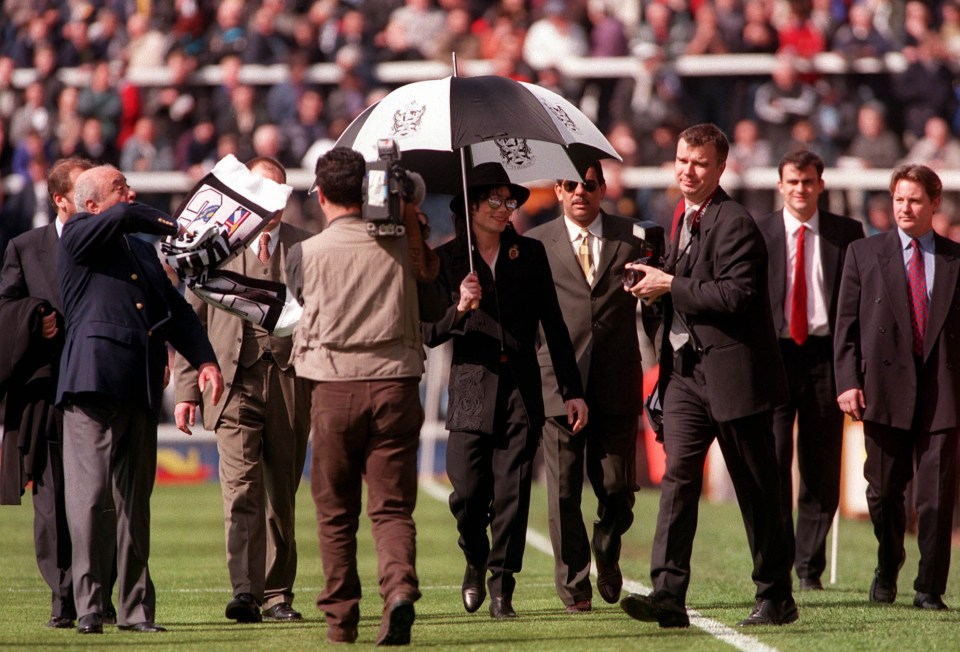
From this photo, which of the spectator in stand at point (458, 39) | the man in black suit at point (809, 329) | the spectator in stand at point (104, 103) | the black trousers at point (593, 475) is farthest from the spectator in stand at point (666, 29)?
the black trousers at point (593, 475)

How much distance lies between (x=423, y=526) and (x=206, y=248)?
6.84 metres

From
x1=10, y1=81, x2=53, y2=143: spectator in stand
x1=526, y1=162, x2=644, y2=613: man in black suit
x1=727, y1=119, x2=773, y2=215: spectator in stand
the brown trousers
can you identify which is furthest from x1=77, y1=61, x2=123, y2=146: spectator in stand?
the brown trousers

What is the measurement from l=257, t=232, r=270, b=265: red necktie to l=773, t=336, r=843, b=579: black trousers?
3076 millimetres

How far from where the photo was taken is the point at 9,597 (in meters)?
9.44

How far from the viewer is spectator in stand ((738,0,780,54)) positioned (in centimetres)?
1975

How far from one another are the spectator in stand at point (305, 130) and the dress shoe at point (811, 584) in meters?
11.2

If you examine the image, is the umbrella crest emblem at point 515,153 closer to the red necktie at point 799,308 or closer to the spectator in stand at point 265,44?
the red necktie at point 799,308

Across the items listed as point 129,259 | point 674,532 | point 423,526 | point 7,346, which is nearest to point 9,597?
point 7,346

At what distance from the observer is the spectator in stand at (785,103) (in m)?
19.2

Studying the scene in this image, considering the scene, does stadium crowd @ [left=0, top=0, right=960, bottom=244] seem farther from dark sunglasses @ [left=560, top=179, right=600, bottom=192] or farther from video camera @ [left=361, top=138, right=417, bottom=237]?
video camera @ [left=361, top=138, right=417, bottom=237]

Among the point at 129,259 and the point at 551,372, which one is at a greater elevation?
the point at 129,259

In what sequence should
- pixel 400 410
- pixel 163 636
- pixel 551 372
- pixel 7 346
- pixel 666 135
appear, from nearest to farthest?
pixel 400 410
pixel 163 636
pixel 7 346
pixel 551 372
pixel 666 135

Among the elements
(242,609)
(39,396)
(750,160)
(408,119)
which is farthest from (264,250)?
(750,160)

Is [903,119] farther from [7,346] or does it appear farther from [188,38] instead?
[7,346]
